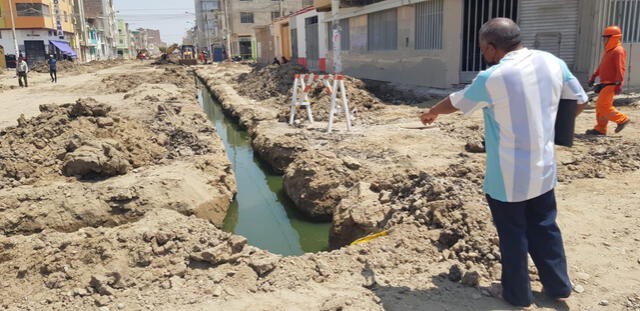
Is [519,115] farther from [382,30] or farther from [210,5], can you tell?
[210,5]

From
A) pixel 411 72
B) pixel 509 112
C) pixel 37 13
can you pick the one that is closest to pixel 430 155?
pixel 509 112

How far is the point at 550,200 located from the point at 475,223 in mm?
993

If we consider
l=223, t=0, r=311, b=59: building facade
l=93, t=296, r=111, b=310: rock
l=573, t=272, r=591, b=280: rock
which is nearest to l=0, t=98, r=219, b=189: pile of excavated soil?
l=93, t=296, r=111, b=310: rock

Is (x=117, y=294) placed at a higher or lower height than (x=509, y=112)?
lower

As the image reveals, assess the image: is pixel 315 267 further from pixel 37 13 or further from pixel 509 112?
pixel 37 13

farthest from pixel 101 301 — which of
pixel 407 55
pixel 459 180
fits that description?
pixel 407 55

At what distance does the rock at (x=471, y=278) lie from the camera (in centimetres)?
360

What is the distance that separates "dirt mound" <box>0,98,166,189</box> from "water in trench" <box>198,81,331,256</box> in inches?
65.9

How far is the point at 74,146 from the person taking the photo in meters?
7.51

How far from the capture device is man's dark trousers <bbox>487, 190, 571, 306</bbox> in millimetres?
3189

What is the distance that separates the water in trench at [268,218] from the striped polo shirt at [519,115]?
12.1ft

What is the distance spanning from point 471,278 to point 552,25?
36.8 feet

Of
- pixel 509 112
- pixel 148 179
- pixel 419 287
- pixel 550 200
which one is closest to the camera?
pixel 509 112

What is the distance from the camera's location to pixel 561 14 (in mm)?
12680
